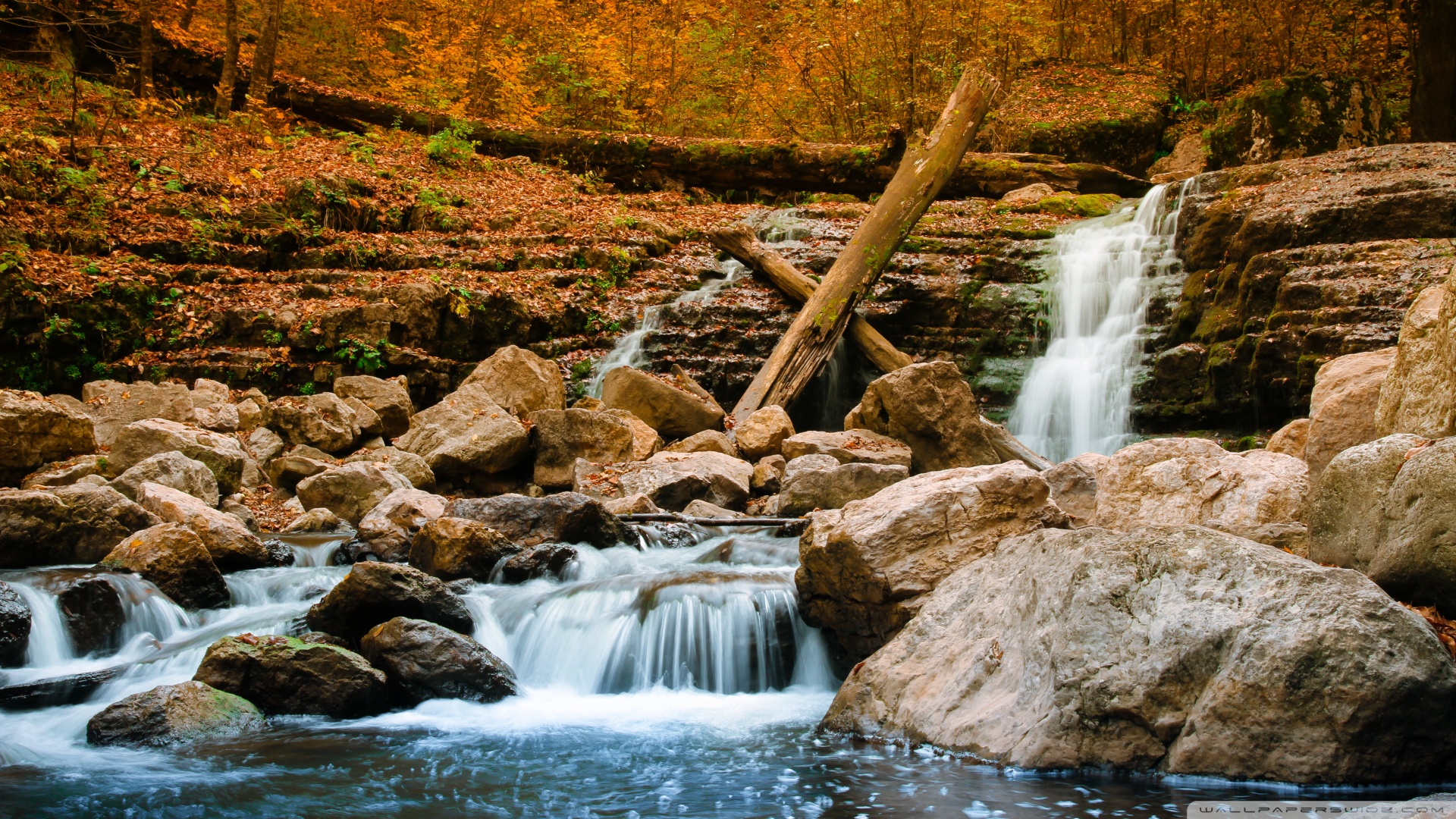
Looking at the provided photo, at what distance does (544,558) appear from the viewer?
6363mm

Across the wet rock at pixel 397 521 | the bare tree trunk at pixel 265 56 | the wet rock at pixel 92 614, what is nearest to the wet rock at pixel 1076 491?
the wet rock at pixel 397 521

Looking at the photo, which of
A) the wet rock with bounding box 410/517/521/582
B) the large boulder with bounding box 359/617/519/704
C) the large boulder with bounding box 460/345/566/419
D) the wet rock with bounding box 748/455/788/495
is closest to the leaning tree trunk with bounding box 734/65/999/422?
the wet rock with bounding box 748/455/788/495

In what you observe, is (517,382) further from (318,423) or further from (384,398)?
(318,423)

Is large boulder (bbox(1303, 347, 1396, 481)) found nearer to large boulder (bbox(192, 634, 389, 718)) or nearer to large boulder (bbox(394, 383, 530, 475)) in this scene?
large boulder (bbox(192, 634, 389, 718))

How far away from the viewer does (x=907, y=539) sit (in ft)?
15.6

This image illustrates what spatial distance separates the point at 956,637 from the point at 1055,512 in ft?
3.87

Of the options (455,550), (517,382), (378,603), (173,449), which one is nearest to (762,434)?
(517,382)

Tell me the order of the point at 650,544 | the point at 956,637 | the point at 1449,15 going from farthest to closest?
the point at 1449,15
the point at 650,544
the point at 956,637

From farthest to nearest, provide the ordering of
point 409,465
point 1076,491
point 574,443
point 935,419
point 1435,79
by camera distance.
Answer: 1. point 1435,79
2. point 574,443
3. point 935,419
4. point 409,465
5. point 1076,491

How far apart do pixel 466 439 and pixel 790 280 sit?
18.4 ft

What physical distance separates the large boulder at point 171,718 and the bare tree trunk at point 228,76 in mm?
16077

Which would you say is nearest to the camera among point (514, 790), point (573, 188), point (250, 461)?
point (514, 790)

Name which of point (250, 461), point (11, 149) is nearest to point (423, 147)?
point (11, 149)

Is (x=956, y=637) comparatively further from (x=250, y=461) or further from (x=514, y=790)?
(x=250, y=461)
